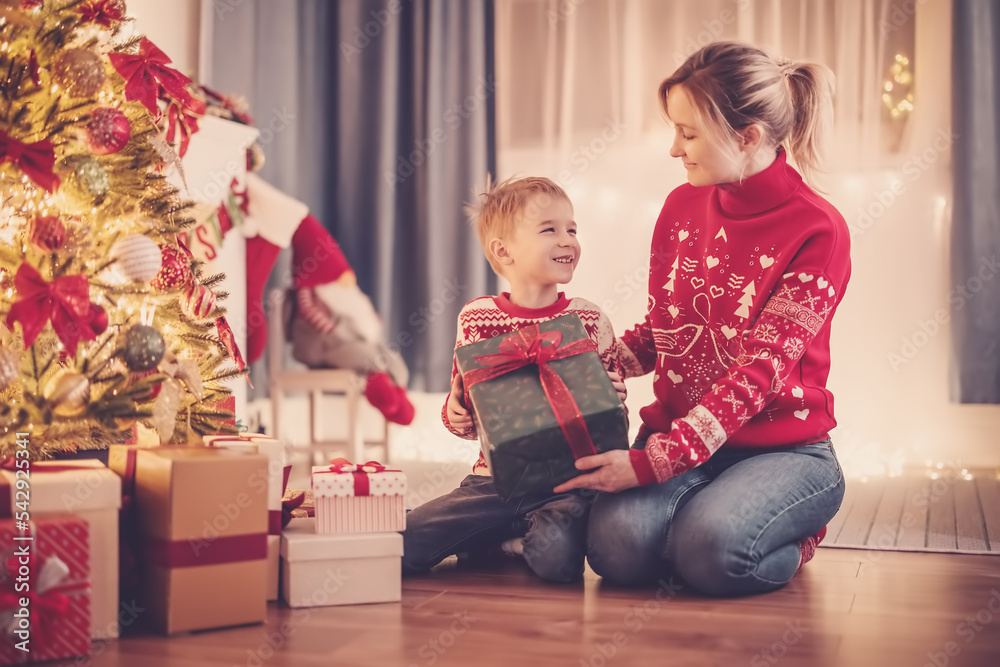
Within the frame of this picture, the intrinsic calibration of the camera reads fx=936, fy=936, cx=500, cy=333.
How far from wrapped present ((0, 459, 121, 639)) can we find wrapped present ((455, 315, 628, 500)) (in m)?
0.55

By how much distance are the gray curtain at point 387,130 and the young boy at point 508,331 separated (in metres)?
1.75

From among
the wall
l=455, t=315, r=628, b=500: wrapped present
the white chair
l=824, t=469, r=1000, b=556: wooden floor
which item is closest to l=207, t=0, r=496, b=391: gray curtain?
the white chair

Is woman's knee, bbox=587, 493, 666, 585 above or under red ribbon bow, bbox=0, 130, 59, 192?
under

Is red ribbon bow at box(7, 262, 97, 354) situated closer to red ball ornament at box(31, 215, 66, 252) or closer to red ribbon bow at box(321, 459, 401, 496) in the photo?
red ball ornament at box(31, 215, 66, 252)

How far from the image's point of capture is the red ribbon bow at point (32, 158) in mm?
1322

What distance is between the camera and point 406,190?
376 cm

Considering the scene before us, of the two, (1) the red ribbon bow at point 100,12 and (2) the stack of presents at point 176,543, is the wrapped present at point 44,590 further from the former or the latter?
(1) the red ribbon bow at point 100,12

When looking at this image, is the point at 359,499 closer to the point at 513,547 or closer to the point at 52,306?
the point at 513,547

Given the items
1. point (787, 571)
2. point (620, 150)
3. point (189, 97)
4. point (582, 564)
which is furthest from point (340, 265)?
point (787, 571)

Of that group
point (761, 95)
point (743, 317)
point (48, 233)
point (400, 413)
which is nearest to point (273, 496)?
point (48, 233)

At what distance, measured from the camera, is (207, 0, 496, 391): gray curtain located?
3.64 metres

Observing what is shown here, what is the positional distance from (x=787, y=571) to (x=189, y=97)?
1.28 m

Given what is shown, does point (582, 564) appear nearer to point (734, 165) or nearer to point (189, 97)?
point (734, 165)

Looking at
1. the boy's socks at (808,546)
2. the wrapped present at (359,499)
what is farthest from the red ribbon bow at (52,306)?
the boy's socks at (808,546)
